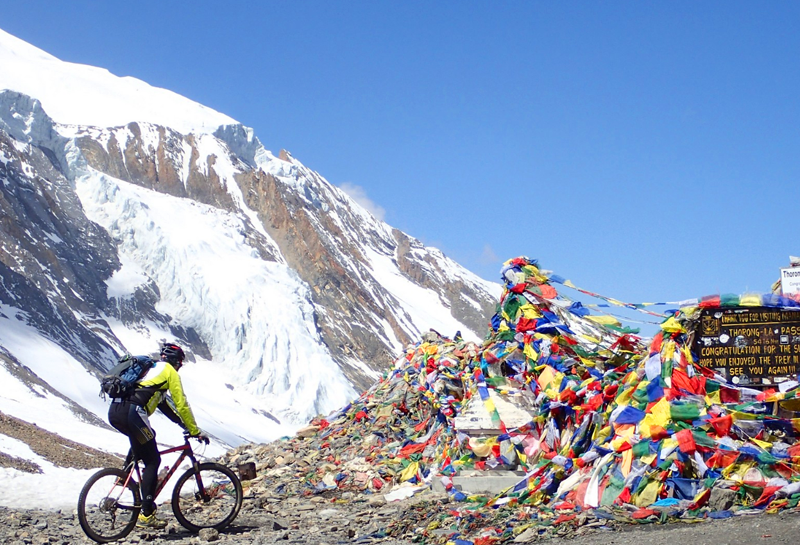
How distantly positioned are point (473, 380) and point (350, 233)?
575 ft

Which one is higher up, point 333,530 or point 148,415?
point 148,415

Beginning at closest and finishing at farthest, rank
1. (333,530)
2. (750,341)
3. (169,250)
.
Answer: (333,530)
(750,341)
(169,250)

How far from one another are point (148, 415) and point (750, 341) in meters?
7.02

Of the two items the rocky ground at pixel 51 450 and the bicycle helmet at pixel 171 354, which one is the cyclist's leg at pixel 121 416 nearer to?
the bicycle helmet at pixel 171 354

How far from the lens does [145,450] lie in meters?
8.88

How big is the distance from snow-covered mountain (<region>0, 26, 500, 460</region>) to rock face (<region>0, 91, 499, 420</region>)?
0.26 m

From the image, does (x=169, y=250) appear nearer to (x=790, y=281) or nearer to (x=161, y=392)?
(x=790, y=281)

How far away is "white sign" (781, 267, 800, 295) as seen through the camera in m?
11.4

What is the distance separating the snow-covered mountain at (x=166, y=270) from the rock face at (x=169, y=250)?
257 mm

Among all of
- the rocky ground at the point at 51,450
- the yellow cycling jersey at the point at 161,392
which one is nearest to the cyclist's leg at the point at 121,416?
the yellow cycling jersey at the point at 161,392

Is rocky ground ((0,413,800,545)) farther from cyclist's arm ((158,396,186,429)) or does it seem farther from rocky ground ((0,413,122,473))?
rocky ground ((0,413,122,473))

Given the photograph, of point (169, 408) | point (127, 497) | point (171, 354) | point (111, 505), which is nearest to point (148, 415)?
point (169, 408)

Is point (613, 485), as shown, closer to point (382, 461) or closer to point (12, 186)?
point (382, 461)

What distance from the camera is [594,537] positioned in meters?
7.92
